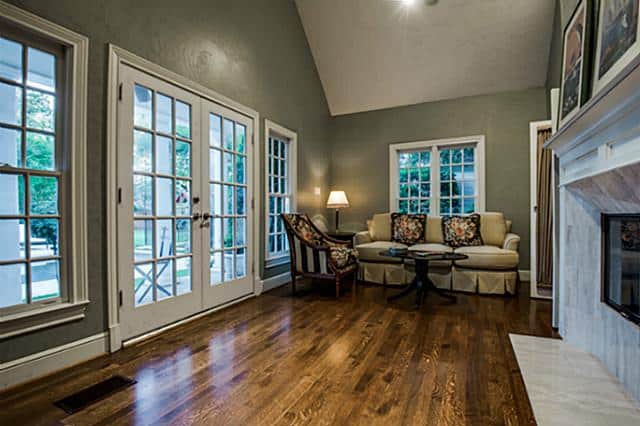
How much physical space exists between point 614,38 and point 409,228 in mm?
3140

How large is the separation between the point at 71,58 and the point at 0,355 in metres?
1.71

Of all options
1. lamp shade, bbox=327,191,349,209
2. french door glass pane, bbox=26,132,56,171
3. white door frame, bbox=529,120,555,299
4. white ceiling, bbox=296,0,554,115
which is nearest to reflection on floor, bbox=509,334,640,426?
white door frame, bbox=529,120,555,299

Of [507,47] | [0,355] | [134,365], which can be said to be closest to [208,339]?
[134,365]

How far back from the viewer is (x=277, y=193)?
13.8 ft

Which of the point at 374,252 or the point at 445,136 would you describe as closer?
the point at 374,252

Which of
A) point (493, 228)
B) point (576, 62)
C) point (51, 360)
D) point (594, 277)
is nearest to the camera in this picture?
point (51, 360)

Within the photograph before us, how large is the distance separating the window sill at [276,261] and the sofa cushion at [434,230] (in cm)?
199

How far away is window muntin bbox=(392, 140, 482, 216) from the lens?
474cm

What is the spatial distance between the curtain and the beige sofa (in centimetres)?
24

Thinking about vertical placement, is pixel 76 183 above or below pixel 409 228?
above

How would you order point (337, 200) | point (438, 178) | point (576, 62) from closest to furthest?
point (576, 62)
point (438, 178)
point (337, 200)

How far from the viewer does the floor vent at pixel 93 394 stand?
61.5 inches

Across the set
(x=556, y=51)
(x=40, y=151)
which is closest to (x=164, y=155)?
(x=40, y=151)

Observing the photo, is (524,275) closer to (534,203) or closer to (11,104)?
(534,203)
